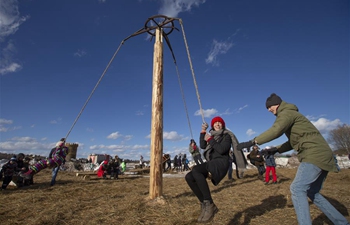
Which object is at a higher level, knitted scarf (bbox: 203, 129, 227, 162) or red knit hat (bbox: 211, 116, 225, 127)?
red knit hat (bbox: 211, 116, 225, 127)

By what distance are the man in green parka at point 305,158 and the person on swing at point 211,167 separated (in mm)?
620

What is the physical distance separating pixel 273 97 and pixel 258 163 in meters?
8.37

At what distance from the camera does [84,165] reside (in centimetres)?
2194

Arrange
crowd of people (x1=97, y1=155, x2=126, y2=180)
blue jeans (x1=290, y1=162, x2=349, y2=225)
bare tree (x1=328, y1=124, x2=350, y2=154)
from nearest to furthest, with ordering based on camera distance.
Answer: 1. blue jeans (x1=290, y1=162, x2=349, y2=225)
2. crowd of people (x1=97, y1=155, x2=126, y2=180)
3. bare tree (x1=328, y1=124, x2=350, y2=154)

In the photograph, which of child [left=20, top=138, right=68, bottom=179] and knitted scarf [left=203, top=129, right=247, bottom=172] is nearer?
knitted scarf [left=203, top=129, right=247, bottom=172]

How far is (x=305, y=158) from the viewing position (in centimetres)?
283

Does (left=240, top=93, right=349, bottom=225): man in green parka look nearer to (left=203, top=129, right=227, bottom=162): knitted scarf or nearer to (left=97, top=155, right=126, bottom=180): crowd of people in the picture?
(left=203, top=129, right=227, bottom=162): knitted scarf

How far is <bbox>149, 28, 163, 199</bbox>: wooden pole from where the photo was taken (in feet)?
16.4

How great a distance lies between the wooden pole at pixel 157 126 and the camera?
4996 millimetres

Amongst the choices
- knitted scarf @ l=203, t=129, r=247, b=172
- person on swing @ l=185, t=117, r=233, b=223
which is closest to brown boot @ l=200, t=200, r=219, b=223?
person on swing @ l=185, t=117, r=233, b=223

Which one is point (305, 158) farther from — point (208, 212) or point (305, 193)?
point (208, 212)

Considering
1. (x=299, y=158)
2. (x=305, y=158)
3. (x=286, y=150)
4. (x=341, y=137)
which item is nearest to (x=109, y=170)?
(x=286, y=150)

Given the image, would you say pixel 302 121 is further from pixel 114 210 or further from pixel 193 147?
pixel 193 147

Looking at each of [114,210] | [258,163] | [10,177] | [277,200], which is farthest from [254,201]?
[10,177]
